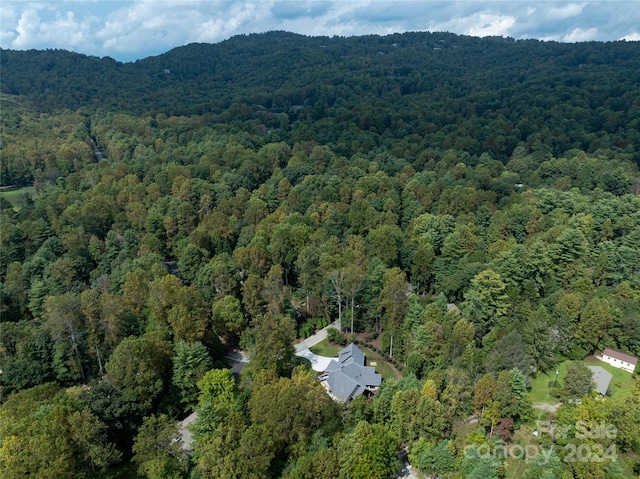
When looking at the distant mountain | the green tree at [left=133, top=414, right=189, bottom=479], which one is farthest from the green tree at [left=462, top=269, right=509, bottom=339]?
the distant mountain

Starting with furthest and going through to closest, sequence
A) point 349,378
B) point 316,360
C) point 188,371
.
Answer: point 316,360
point 349,378
point 188,371

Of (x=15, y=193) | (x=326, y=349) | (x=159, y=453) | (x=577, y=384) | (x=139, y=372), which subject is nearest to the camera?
(x=159, y=453)

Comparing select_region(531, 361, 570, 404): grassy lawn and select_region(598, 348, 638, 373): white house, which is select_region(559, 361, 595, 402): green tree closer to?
select_region(531, 361, 570, 404): grassy lawn

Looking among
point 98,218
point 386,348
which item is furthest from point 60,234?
point 386,348

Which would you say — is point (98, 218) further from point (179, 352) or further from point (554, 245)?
point (554, 245)

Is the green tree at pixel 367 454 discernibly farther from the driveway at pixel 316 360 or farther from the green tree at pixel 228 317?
the green tree at pixel 228 317

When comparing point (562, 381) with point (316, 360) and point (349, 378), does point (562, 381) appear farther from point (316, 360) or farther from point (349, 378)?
point (316, 360)

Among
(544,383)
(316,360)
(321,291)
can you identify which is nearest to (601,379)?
(544,383)
